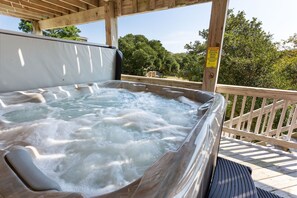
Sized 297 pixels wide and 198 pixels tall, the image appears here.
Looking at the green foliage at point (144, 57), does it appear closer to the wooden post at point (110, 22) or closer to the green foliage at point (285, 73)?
the green foliage at point (285, 73)

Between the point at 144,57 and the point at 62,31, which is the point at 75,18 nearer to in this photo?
the point at 144,57

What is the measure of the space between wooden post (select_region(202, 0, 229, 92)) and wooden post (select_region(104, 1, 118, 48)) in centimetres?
193

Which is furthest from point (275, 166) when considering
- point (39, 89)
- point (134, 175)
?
point (39, 89)

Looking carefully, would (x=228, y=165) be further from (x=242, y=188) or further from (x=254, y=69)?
(x=254, y=69)

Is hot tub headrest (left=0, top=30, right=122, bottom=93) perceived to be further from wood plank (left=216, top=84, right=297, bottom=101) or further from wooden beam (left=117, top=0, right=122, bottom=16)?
wood plank (left=216, top=84, right=297, bottom=101)

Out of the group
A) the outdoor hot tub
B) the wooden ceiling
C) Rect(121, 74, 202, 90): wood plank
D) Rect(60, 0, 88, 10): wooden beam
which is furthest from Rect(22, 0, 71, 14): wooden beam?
Rect(121, 74, 202, 90): wood plank

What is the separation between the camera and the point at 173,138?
3.79ft

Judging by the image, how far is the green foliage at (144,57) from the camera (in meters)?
7.94

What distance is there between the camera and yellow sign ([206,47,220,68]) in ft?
7.25

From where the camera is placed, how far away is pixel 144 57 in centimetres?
795

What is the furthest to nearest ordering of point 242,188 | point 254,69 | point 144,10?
1. point 254,69
2. point 144,10
3. point 242,188

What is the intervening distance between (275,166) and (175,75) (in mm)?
7286

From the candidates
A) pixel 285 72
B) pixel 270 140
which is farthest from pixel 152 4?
pixel 285 72

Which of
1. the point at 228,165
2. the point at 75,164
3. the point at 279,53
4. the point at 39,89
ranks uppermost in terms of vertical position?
the point at 279,53
